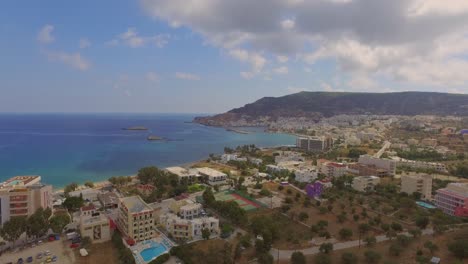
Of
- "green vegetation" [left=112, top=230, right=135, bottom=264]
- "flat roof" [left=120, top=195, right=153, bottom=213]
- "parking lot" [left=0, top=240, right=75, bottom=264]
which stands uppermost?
"flat roof" [left=120, top=195, right=153, bottom=213]

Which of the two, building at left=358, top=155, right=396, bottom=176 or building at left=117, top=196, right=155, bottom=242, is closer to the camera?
building at left=117, top=196, right=155, bottom=242

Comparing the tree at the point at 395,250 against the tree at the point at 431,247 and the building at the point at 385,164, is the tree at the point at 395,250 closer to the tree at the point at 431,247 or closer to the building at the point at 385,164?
the tree at the point at 431,247

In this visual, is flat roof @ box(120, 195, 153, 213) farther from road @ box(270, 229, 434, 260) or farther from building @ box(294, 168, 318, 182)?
building @ box(294, 168, 318, 182)

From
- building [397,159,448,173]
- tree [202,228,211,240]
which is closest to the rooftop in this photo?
tree [202,228,211,240]

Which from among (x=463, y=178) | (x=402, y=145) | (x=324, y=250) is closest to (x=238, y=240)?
(x=324, y=250)

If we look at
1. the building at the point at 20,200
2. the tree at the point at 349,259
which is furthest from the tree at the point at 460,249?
the building at the point at 20,200

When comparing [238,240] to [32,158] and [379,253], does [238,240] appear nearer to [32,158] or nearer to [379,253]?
[379,253]
